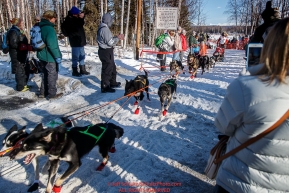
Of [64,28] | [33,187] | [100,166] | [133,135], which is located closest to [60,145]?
[33,187]

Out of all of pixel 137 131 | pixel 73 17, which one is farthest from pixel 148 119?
pixel 73 17

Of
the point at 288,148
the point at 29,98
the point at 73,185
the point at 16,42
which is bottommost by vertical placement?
the point at 73,185

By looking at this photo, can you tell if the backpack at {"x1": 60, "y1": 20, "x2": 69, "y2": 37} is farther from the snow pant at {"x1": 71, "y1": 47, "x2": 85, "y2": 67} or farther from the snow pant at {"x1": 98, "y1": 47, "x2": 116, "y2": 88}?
the snow pant at {"x1": 98, "y1": 47, "x2": 116, "y2": 88}

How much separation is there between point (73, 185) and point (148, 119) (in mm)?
2485

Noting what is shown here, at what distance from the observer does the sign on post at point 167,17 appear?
10.5 meters

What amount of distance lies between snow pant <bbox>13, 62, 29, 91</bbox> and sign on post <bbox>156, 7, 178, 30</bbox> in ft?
21.2

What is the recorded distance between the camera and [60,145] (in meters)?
2.56

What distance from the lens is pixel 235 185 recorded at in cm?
156

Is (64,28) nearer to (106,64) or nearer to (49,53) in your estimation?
(49,53)

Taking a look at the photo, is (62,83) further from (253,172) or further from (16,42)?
(253,172)

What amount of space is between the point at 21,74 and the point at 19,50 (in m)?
0.74

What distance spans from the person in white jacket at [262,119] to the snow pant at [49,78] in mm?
5278

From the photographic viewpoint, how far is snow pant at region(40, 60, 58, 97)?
19.1 ft

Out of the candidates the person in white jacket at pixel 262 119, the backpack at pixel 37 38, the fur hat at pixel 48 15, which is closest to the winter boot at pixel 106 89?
the backpack at pixel 37 38
